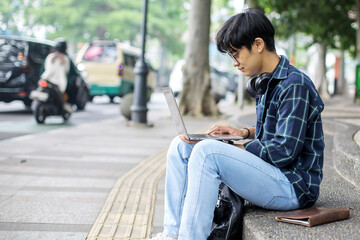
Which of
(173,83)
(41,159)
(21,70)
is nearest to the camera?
(41,159)

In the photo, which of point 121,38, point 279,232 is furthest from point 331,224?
point 121,38

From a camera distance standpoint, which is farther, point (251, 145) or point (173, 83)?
point (173, 83)

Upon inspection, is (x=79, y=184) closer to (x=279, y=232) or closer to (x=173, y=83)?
(x=279, y=232)

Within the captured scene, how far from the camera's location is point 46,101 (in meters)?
9.79

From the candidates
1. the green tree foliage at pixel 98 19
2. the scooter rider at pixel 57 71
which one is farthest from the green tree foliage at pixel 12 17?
the scooter rider at pixel 57 71

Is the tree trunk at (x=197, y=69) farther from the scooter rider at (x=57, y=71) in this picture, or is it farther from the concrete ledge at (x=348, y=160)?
the concrete ledge at (x=348, y=160)

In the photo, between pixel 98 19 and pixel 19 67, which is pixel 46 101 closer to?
pixel 19 67

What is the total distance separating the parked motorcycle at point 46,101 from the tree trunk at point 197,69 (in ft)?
11.1

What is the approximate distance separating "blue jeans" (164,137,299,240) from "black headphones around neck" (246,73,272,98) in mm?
361

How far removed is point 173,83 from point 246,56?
1448 cm

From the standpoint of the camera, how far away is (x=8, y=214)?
3551 millimetres

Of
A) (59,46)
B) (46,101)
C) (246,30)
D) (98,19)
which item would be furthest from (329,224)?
(98,19)

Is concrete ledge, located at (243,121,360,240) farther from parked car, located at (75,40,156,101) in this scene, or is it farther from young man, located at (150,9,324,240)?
parked car, located at (75,40,156,101)

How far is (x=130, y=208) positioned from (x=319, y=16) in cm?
1675
